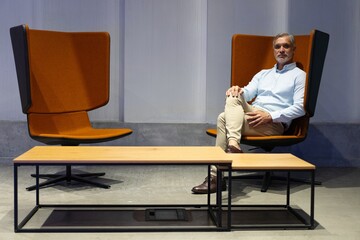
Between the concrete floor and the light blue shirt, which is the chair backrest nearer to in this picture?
the concrete floor

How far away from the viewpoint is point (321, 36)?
4.43 meters

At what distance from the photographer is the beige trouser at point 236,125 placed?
4.25 m

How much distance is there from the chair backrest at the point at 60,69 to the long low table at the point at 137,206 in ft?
3.46

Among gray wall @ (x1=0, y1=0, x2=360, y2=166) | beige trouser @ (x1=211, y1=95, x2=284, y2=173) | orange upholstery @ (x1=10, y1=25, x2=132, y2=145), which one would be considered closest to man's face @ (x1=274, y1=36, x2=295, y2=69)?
beige trouser @ (x1=211, y1=95, x2=284, y2=173)

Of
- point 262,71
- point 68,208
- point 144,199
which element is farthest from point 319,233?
point 262,71

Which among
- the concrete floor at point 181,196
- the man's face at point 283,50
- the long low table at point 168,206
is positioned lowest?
the concrete floor at point 181,196

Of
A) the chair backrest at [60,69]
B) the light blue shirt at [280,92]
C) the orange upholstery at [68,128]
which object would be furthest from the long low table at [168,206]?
the chair backrest at [60,69]

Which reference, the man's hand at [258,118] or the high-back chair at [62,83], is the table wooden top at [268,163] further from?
the high-back chair at [62,83]

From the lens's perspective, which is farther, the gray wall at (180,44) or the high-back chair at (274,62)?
the gray wall at (180,44)

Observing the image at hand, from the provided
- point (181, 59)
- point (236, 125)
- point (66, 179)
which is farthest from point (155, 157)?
point (181, 59)

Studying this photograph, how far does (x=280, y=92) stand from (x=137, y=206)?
61.5 inches

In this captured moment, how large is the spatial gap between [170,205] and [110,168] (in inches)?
70.6

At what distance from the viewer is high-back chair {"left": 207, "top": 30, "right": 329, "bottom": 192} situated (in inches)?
172

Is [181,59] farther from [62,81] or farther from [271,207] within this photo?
[271,207]
